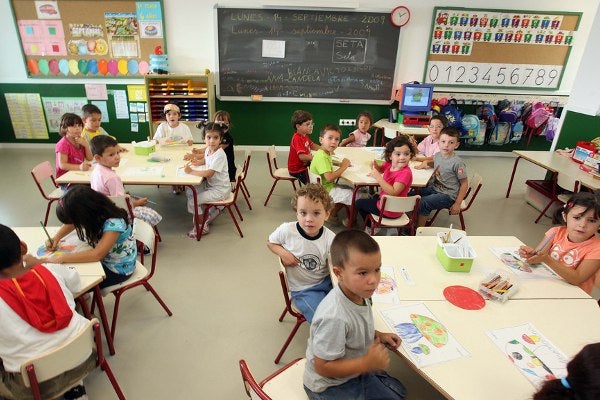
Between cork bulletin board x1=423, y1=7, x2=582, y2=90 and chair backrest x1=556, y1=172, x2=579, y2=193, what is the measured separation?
2911 mm

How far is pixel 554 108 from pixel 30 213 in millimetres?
8019

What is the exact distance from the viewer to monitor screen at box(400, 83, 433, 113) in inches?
233

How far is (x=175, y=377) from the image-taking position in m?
2.32

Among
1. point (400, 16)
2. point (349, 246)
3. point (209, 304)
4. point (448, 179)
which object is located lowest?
point (209, 304)

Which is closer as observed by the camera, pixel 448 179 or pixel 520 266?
pixel 520 266

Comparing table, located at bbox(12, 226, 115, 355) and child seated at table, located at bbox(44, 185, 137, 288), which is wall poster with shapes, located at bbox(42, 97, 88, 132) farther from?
child seated at table, located at bbox(44, 185, 137, 288)

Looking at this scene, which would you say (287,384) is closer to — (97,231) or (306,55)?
(97,231)

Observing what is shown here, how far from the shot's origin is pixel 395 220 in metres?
3.43

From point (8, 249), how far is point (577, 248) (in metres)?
2.94

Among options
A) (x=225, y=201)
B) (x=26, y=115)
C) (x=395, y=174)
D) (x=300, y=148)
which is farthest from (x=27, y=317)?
(x=26, y=115)

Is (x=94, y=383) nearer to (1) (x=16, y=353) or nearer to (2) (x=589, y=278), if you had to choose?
(1) (x=16, y=353)

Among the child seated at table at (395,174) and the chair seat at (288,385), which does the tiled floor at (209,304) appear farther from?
the child seated at table at (395,174)

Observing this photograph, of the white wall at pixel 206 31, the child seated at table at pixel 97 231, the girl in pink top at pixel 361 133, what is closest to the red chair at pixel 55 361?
the child seated at table at pixel 97 231

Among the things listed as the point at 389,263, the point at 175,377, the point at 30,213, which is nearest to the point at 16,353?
the point at 175,377
